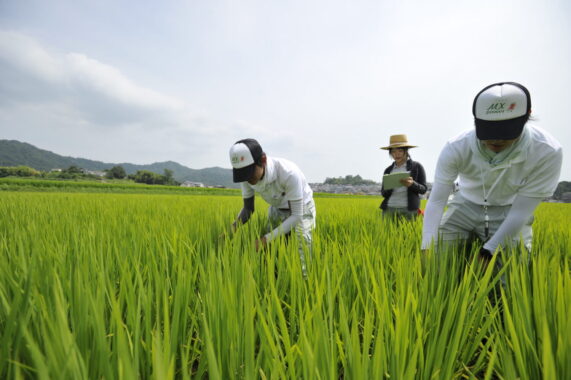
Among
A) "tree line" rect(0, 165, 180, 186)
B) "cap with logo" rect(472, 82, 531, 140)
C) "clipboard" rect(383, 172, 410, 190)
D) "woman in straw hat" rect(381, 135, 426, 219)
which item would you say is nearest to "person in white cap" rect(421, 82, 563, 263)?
"cap with logo" rect(472, 82, 531, 140)

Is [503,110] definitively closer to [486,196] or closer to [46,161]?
[486,196]

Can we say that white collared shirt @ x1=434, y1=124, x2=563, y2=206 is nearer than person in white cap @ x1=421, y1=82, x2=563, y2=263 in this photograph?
No

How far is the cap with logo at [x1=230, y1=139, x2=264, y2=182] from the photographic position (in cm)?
173

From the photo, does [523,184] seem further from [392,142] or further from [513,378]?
[392,142]

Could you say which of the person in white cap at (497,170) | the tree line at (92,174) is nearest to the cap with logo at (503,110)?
the person in white cap at (497,170)

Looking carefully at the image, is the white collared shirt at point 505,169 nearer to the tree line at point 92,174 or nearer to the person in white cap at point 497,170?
the person in white cap at point 497,170

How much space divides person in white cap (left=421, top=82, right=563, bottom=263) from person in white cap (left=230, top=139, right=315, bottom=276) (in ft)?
2.64

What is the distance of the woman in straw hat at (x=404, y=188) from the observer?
317cm

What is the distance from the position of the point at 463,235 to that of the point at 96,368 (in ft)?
6.74

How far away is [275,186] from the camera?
2.15m

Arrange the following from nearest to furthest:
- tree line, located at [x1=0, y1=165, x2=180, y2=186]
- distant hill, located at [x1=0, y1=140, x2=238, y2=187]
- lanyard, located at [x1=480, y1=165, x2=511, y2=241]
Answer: lanyard, located at [x1=480, y1=165, x2=511, y2=241] → tree line, located at [x1=0, y1=165, x2=180, y2=186] → distant hill, located at [x1=0, y1=140, x2=238, y2=187]

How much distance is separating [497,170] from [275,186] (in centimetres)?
141

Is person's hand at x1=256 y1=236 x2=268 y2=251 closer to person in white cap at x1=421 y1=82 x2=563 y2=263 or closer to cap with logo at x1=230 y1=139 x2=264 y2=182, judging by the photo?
cap with logo at x1=230 y1=139 x2=264 y2=182

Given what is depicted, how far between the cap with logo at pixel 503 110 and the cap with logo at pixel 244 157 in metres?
1.21
